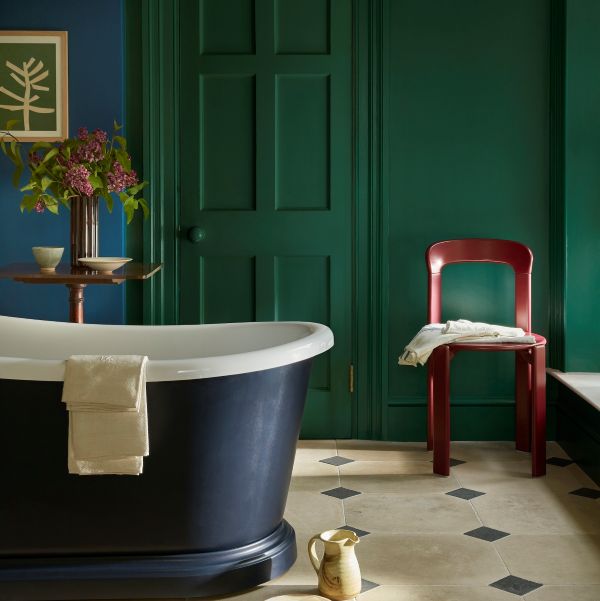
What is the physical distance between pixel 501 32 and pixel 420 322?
136cm

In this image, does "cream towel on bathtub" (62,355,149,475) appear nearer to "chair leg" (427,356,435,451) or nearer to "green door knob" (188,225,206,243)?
"green door knob" (188,225,206,243)

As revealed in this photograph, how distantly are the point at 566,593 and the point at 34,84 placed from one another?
9.88 feet

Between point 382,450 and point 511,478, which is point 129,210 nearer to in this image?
point 382,450

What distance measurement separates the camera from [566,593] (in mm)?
2799

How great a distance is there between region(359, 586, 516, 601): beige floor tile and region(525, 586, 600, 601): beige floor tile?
2.8 inches

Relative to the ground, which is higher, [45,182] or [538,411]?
[45,182]

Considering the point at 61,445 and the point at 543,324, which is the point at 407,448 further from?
the point at 61,445

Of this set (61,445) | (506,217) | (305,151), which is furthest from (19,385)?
(506,217)

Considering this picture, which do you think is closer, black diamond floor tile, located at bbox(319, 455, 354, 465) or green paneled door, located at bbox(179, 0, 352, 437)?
black diamond floor tile, located at bbox(319, 455, 354, 465)

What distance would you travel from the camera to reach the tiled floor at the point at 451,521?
2.86 m

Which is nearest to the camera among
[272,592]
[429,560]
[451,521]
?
[272,592]

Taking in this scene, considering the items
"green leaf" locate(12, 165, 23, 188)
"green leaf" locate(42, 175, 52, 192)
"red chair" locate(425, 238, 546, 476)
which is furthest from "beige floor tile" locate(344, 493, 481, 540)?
"green leaf" locate(12, 165, 23, 188)

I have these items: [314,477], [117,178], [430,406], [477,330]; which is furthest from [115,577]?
[430,406]

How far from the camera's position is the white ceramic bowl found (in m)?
3.87
